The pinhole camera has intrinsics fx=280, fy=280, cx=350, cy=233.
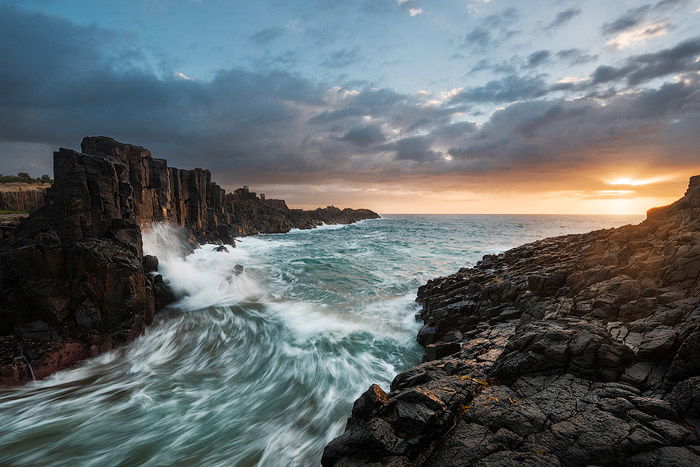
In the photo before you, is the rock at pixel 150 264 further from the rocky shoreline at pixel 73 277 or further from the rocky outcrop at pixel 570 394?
the rocky outcrop at pixel 570 394

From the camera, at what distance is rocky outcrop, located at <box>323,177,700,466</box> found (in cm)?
439

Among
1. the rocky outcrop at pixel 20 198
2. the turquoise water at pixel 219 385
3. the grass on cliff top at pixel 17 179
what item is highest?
the grass on cliff top at pixel 17 179

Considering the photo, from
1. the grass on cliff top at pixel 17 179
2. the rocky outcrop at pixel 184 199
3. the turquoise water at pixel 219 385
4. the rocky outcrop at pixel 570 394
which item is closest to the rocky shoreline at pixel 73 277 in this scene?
the turquoise water at pixel 219 385

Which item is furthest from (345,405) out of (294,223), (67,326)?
(294,223)

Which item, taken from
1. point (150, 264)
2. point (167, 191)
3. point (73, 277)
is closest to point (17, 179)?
point (167, 191)

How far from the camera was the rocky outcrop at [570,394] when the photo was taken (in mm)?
4391

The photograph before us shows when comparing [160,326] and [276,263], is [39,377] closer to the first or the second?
[160,326]

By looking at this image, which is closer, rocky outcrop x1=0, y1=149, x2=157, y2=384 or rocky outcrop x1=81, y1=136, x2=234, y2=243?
rocky outcrop x1=0, y1=149, x2=157, y2=384

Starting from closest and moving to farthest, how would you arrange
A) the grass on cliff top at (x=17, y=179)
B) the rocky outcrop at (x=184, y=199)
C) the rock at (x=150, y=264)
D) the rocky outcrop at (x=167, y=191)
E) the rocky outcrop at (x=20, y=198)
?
the rock at (x=150, y=264) → the rocky outcrop at (x=20, y=198) → the rocky outcrop at (x=167, y=191) → the rocky outcrop at (x=184, y=199) → the grass on cliff top at (x=17, y=179)

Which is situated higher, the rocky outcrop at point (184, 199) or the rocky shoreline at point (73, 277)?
the rocky outcrop at point (184, 199)

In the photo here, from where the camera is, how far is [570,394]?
5.35 metres

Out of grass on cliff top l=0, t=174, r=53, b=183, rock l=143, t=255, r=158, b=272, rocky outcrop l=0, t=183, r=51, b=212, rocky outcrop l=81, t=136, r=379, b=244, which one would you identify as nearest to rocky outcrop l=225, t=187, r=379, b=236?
rocky outcrop l=81, t=136, r=379, b=244

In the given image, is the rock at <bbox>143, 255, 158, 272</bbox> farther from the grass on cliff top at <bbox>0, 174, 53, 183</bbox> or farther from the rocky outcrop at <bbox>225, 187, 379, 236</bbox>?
the rocky outcrop at <bbox>225, 187, 379, 236</bbox>

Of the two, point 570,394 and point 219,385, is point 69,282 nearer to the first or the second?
point 219,385
